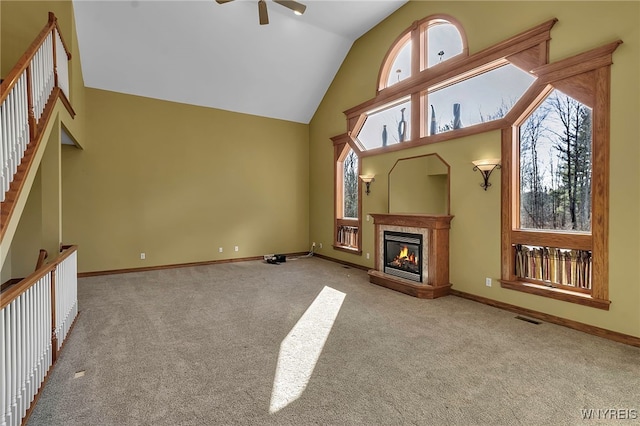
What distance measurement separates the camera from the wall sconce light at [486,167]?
4.14 m

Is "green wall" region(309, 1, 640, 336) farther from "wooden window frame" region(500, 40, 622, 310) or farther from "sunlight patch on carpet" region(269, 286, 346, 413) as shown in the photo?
"sunlight patch on carpet" region(269, 286, 346, 413)

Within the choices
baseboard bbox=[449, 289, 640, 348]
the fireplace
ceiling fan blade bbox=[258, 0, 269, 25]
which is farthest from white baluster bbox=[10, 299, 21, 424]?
baseboard bbox=[449, 289, 640, 348]

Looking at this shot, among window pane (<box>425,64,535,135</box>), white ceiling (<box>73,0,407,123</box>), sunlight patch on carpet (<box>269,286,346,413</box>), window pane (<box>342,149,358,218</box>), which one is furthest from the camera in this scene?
window pane (<box>342,149,358,218</box>)

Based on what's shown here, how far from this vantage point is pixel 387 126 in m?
6.05

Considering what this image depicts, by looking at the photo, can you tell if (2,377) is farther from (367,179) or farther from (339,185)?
(339,185)

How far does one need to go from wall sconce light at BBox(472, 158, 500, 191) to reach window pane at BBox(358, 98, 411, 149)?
158 centimetres

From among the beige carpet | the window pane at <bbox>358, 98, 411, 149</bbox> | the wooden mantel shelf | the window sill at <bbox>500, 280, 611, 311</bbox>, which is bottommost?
the beige carpet

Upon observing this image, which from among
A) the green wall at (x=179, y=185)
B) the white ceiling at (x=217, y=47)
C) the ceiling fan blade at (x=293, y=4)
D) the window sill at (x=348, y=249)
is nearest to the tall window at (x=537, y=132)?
the white ceiling at (x=217, y=47)

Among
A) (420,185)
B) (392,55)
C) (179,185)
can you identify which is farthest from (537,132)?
(179,185)

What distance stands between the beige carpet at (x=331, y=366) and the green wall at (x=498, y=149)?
39cm

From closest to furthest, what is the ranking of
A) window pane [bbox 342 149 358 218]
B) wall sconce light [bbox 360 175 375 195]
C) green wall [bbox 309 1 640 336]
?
1. green wall [bbox 309 1 640 336]
2. wall sconce light [bbox 360 175 375 195]
3. window pane [bbox 342 149 358 218]

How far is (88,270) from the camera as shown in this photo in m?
5.93

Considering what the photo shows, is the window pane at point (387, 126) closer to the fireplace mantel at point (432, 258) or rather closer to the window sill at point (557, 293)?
the fireplace mantel at point (432, 258)

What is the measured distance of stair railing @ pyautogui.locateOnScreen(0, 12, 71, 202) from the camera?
2240mm
